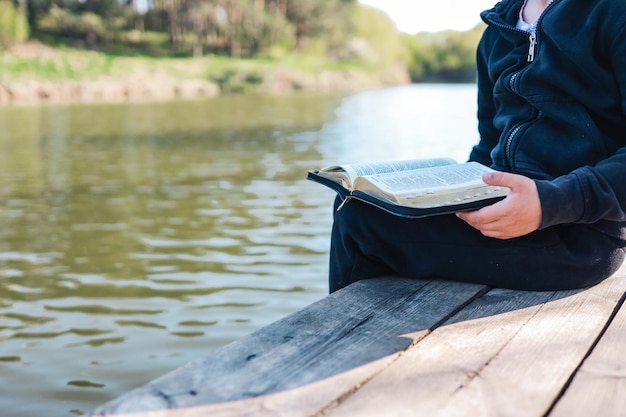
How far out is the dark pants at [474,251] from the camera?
1703mm

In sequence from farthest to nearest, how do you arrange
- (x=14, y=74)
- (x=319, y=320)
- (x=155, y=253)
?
(x=14, y=74) → (x=155, y=253) → (x=319, y=320)

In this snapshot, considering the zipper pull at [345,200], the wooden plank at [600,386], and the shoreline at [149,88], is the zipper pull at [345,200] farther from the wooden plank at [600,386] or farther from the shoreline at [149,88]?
the shoreline at [149,88]

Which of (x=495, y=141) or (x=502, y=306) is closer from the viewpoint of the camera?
(x=502, y=306)

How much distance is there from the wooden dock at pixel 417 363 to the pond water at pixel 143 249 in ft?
3.69

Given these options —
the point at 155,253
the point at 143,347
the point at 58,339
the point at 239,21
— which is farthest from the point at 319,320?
the point at 239,21

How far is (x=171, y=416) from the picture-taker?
1093mm

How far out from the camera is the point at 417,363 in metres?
1.31

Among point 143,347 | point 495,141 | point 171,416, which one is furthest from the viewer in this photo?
point 143,347

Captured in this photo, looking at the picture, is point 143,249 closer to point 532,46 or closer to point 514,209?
point 532,46

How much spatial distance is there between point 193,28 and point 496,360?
116ft

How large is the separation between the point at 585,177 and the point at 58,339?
247 cm

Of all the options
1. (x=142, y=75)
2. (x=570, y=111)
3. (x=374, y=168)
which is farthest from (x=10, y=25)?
Result: (x=570, y=111)

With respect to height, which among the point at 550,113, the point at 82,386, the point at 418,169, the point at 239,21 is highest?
the point at 239,21

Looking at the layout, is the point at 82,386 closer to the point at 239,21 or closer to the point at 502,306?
the point at 502,306
